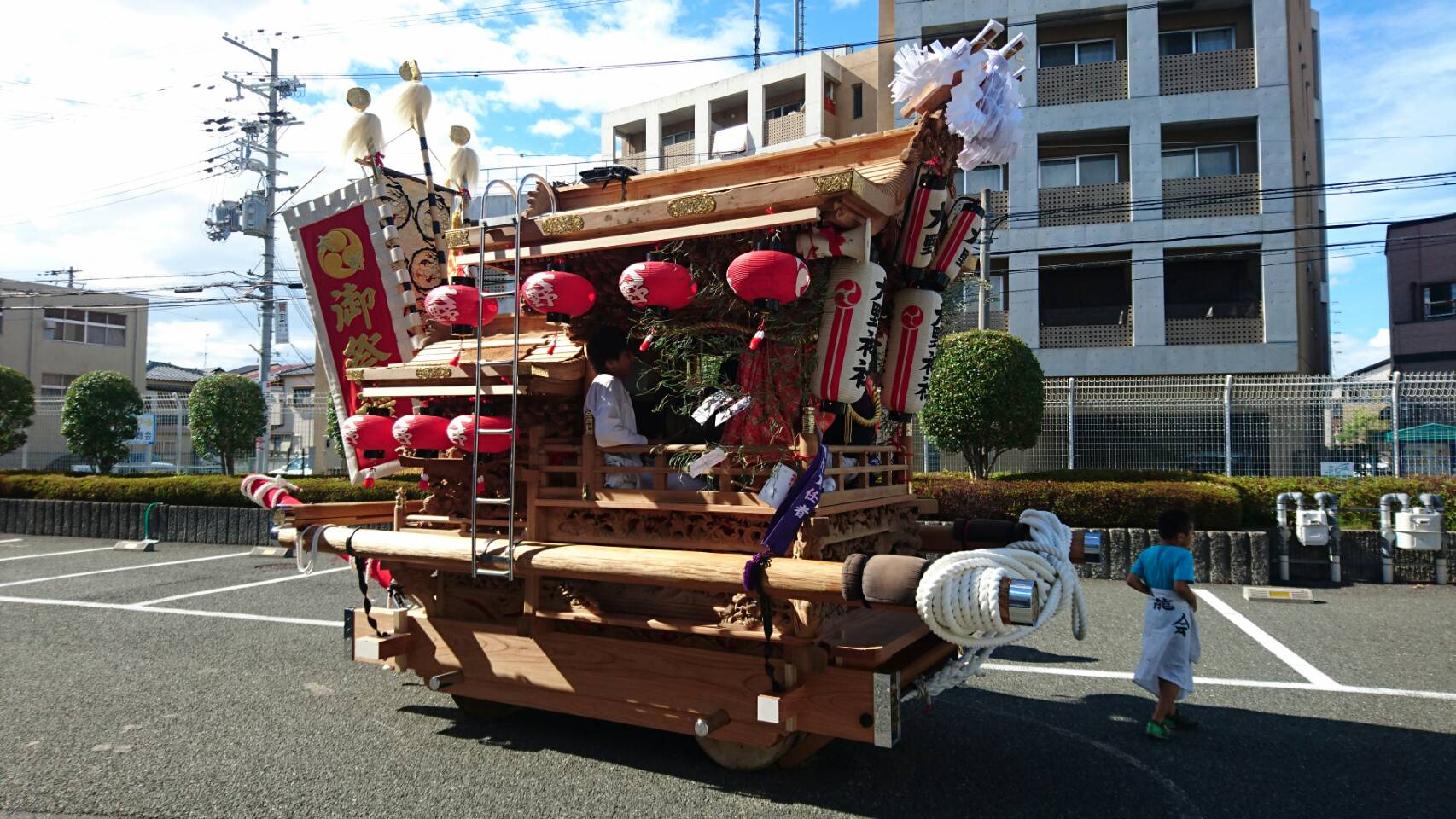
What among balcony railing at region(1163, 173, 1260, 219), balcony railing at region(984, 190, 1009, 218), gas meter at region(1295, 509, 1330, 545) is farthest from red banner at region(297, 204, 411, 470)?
balcony railing at region(1163, 173, 1260, 219)

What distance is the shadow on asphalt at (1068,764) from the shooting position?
12.9 feet

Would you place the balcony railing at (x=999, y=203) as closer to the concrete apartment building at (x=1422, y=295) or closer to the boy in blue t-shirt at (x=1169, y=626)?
the concrete apartment building at (x=1422, y=295)

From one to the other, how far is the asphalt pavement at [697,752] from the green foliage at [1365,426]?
4.50m

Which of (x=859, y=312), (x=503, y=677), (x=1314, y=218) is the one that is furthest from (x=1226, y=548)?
(x=1314, y=218)

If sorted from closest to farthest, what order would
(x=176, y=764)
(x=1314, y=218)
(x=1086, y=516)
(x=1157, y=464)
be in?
1. (x=176, y=764)
2. (x=1086, y=516)
3. (x=1157, y=464)
4. (x=1314, y=218)

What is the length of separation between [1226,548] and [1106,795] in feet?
22.6

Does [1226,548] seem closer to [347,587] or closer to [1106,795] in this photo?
[1106,795]

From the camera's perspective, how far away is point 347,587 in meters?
9.71

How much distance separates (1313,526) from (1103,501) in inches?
85.7

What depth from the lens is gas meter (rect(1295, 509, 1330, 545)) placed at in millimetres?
9555

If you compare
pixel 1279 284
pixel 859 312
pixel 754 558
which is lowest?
pixel 754 558

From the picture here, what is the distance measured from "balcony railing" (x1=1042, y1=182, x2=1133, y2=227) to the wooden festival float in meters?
15.8

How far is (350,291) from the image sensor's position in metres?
6.01

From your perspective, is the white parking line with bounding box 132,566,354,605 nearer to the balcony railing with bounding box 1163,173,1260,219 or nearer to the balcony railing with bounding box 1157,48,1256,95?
the balcony railing with bounding box 1163,173,1260,219
